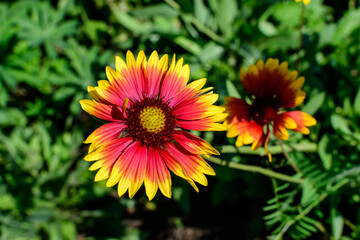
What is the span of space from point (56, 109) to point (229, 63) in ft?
5.53

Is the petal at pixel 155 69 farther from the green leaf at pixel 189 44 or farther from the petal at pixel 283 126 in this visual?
the green leaf at pixel 189 44

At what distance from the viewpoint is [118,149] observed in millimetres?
1350

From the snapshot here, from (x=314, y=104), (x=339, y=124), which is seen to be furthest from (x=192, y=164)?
(x=339, y=124)

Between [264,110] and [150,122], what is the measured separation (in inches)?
24.8

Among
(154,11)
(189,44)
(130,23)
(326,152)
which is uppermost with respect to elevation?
(130,23)

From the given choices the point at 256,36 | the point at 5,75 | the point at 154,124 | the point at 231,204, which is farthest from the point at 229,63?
the point at 5,75

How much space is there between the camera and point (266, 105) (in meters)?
1.67

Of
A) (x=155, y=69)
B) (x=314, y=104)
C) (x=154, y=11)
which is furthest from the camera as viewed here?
(x=154, y=11)

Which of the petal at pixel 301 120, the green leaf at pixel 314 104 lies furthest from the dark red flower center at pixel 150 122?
the green leaf at pixel 314 104

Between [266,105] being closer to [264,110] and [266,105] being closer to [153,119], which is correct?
[264,110]

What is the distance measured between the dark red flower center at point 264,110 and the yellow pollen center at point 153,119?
0.51 meters

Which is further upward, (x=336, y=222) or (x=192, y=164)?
(x=192, y=164)

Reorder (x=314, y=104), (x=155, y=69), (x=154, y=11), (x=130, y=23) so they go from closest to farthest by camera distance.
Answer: (x=155, y=69)
(x=314, y=104)
(x=154, y=11)
(x=130, y=23)

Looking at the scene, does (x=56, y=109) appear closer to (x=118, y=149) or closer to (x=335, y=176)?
(x=118, y=149)
